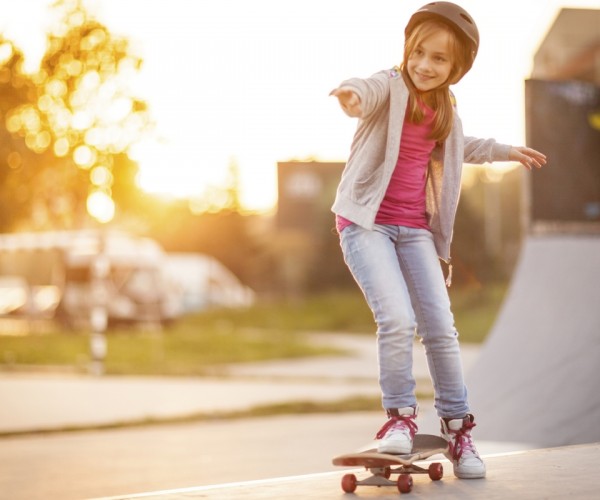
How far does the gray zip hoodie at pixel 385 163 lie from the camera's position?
364cm

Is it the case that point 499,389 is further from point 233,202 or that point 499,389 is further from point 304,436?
point 233,202

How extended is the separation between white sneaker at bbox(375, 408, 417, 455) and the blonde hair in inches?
39.9

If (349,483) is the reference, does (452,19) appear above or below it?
above

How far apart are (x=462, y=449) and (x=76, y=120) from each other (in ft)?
78.5

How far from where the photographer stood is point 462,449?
380 cm

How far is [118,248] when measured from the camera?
29.8m

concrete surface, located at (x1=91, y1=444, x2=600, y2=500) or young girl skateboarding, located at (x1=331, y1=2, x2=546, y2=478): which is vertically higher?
young girl skateboarding, located at (x1=331, y1=2, x2=546, y2=478)

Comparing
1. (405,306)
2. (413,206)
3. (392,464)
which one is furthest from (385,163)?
(392,464)

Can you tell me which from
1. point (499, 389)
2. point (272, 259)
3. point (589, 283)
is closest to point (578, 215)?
point (589, 283)

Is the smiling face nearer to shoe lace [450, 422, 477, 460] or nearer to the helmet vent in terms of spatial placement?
the helmet vent

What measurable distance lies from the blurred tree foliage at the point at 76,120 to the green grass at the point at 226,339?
13.8 ft

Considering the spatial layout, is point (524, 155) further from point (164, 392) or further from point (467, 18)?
point (164, 392)

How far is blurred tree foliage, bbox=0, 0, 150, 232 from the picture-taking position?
25281mm

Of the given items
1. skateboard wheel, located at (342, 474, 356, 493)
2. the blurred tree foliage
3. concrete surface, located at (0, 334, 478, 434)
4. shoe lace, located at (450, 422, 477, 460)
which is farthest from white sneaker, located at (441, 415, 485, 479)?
the blurred tree foliage
